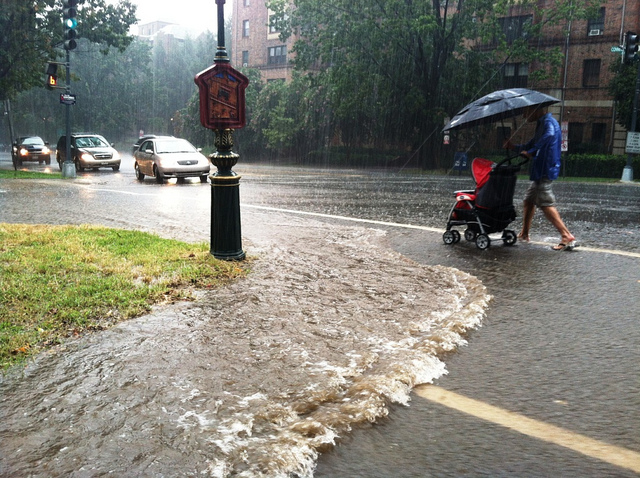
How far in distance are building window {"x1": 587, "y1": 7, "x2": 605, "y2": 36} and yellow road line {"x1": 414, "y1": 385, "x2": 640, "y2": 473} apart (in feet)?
130

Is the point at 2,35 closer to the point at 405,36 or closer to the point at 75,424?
the point at 405,36

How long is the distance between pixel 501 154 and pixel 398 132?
23.1ft

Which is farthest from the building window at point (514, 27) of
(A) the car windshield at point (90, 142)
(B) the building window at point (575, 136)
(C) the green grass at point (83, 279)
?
(C) the green grass at point (83, 279)

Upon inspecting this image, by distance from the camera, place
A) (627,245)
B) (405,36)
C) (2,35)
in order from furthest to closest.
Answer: (405,36)
(2,35)
(627,245)

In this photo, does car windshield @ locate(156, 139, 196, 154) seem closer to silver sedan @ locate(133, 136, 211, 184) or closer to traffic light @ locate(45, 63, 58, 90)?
silver sedan @ locate(133, 136, 211, 184)

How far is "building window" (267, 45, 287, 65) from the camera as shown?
57625mm

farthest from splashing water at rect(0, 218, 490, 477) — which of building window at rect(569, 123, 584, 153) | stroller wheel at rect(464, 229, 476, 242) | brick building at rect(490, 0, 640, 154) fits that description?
brick building at rect(490, 0, 640, 154)

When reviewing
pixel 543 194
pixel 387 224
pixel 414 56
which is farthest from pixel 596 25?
pixel 543 194

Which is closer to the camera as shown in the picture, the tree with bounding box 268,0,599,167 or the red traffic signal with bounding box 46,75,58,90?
the red traffic signal with bounding box 46,75,58,90

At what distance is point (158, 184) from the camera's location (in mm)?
20234

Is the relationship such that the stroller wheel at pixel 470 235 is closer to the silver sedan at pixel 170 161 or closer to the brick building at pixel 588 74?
the silver sedan at pixel 170 161

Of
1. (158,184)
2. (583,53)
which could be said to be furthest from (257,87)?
(158,184)

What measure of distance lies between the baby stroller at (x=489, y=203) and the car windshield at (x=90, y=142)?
24378 mm

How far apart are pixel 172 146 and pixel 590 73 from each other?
28370 millimetres
